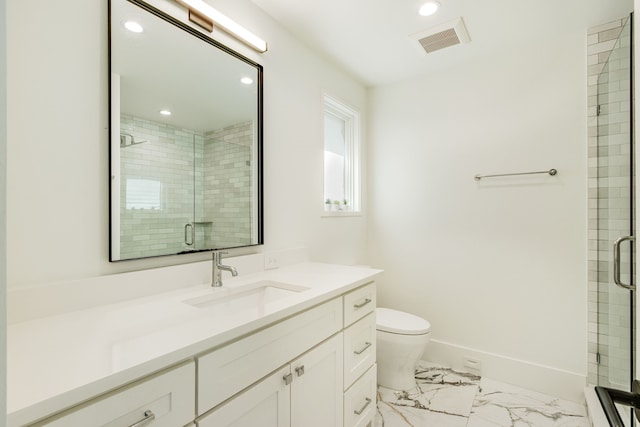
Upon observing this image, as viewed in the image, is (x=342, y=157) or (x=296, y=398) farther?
(x=342, y=157)

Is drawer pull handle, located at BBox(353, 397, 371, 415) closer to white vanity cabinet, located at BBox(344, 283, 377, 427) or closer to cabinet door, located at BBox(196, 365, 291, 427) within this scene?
white vanity cabinet, located at BBox(344, 283, 377, 427)

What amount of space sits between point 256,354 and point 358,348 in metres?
0.74

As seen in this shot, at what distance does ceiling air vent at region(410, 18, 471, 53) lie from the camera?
1960mm

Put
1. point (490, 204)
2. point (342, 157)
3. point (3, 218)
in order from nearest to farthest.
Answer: point (3, 218) < point (490, 204) < point (342, 157)

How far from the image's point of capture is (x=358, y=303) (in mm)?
1564

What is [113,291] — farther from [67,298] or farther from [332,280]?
[332,280]

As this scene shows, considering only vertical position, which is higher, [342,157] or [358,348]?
[342,157]

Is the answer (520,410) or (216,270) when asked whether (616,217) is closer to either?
(520,410)

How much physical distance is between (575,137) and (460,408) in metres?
1.89

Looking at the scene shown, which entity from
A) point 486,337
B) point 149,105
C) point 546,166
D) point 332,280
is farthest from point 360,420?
point 546,166

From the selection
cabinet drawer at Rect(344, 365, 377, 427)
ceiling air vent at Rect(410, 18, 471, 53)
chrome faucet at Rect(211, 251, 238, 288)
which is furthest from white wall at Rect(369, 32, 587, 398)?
chrome faucet at Rect(211, 251, 238, 288)

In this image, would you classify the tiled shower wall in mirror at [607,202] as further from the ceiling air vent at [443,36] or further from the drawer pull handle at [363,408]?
the drawer pull handle at [363,408]

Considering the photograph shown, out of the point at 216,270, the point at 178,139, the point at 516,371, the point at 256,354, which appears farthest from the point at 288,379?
the point at 516,371

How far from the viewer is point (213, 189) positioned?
1.54 metres
